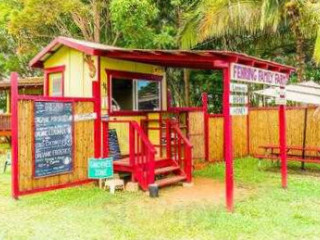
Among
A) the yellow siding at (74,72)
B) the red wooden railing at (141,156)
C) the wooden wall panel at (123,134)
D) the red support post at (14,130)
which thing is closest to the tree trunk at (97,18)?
the yellow siding at (74,72)

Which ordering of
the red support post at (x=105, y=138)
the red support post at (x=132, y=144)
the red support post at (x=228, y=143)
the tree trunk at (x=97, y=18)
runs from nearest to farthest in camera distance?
the red support post at (x=228, y=143)
the red support post at (x=132, y=144)
the red support post at (x=105, y=138)
the tree trunk at (x=97, y=18)

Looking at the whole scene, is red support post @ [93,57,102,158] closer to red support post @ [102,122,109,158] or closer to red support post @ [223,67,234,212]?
red support post @ [102,122,109,158]

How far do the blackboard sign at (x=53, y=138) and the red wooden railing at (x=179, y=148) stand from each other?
2.36 metres

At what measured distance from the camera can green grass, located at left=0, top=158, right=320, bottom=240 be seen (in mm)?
6074

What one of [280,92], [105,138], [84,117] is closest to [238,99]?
[280,92]

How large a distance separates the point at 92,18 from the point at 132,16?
3410mm

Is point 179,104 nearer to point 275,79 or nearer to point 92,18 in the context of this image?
point 92,18

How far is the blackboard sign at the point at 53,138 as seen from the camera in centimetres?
820

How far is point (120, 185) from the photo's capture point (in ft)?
29.8

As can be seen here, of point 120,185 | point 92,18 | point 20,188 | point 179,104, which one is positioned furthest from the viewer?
point 179,104

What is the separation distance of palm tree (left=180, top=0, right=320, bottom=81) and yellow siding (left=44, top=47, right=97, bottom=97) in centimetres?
557

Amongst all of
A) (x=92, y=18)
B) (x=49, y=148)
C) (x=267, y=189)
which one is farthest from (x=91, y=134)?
(x=92, y=18)

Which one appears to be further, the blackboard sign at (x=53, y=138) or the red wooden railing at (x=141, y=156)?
the red wooden railing at (x=141, y=156)

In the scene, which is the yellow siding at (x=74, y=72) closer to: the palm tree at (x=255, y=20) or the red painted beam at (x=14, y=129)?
the red painted beam at (x=14, y=129)
